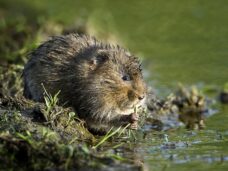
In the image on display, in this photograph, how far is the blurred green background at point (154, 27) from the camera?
12555 mm

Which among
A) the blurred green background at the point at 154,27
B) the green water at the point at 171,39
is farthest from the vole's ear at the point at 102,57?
the blurred green background at the point at 154,27

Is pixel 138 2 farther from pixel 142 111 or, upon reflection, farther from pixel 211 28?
pixel 142 111

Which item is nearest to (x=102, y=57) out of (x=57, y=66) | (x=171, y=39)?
(x=57, y=66)

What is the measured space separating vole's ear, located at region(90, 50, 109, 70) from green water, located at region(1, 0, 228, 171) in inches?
38.6

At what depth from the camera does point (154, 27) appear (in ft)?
49.9

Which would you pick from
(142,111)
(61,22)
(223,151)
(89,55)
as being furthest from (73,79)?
(61,22)

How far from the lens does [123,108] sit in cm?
818

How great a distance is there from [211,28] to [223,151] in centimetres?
752

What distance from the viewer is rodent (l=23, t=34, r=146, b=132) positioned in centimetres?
820

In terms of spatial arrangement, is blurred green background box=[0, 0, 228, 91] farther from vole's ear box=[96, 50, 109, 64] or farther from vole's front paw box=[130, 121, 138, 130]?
vole's front paw box=[130, 121, 138, 130]

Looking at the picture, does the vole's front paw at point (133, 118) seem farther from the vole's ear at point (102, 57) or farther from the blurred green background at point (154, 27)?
the blurred green background at point (154, 27)

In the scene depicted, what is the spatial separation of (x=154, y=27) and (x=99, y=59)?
690 cm

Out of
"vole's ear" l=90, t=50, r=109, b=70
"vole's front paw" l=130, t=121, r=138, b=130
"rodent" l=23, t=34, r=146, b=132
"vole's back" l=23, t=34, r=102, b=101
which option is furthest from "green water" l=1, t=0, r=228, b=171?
"vole's back" l=23, t=34, r=102, b=101

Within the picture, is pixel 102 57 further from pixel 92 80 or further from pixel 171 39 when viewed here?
pixel 171 39
